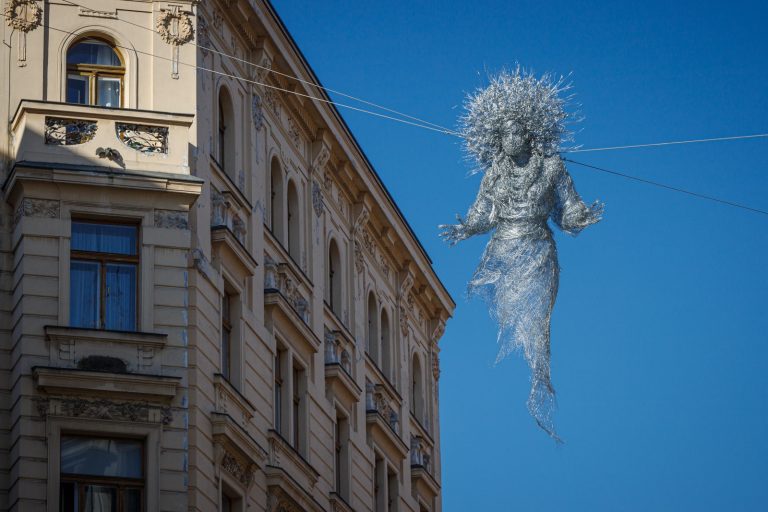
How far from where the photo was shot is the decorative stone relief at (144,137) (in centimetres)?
3659

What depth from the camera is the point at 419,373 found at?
2084 inches

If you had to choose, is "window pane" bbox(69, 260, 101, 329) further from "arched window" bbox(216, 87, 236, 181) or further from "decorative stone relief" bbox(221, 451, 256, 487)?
"arched window" bbox(216, 87, 236, 181)

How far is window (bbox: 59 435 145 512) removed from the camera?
3434 cm

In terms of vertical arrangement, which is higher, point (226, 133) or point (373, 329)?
point (226, 133)

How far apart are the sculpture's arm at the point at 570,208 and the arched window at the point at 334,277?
663 inches

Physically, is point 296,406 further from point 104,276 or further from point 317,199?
point 104,276

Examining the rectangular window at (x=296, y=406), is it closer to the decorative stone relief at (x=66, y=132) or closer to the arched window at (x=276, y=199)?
the arched window at (x=276, y=199)

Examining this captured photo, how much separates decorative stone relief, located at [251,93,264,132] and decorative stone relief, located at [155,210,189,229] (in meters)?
4.97

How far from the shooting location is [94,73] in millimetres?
37594

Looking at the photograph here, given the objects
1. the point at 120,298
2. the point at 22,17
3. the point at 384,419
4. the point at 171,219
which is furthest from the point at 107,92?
the point at 384,419

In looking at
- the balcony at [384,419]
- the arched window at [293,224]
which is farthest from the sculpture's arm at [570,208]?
the balcony at [384,419]

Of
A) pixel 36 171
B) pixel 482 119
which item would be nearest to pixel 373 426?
pixel 36 171

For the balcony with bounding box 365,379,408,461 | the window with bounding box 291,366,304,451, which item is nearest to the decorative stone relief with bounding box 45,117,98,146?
the window with bounding box 291,366,304,451

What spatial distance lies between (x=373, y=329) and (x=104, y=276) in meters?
13.6
